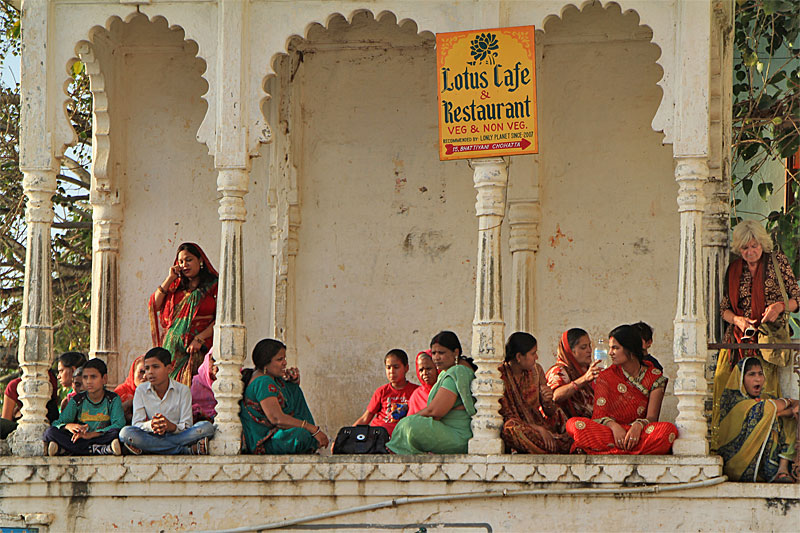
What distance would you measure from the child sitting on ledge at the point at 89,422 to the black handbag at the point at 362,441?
4.92 ft

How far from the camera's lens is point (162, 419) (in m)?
8.60

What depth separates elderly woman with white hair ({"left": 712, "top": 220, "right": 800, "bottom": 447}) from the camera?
29.3ft

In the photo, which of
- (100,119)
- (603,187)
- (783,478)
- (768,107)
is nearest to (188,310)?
(100,119)

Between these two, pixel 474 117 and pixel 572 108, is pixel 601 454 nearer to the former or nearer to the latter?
pixel 474 117

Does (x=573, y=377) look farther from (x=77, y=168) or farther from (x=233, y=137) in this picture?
(x=77, y=168)

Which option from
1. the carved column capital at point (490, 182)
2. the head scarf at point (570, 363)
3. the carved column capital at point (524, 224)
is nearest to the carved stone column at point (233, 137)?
the carved column capital at point (490, 182)

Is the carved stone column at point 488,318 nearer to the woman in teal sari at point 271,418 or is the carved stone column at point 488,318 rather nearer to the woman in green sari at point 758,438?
the woman in teal sari at point 271,418

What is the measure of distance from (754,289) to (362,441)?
2904 millimetres

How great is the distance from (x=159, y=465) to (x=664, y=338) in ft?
14.1

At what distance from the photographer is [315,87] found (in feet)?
37.0

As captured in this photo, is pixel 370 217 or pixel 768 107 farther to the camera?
pixel 768 107

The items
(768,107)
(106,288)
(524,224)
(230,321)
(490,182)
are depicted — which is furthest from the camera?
→ (768,107)

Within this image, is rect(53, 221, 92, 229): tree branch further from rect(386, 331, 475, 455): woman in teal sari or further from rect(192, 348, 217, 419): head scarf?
rect(386, 331, 475, 455): woman in teal sari

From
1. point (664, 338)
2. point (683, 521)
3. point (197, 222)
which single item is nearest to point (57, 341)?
point (197, 222)
